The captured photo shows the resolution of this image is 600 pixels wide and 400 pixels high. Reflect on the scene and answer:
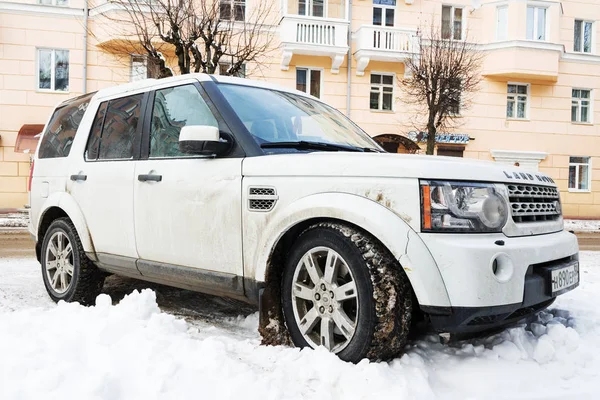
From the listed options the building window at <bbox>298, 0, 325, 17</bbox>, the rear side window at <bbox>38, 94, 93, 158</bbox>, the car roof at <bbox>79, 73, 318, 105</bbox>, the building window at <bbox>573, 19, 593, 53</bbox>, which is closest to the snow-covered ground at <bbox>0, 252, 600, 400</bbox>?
the car roof at <bbox>79, 73, 318, 105</bbox>

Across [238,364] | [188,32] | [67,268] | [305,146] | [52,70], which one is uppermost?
[188,32]

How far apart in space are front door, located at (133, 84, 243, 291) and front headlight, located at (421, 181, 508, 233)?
3.86 ft

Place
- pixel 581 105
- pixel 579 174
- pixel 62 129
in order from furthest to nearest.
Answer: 1. pixel 581 105
2. pixel 579 174
3. pixel 62 129

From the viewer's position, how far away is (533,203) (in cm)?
291

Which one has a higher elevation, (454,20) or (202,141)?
(454,20)

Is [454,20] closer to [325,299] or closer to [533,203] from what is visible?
[533,203]

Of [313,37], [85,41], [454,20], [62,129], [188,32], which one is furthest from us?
[454,20]

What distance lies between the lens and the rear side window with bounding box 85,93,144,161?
158 inches

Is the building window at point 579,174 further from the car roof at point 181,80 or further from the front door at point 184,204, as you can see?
the front door at point 184,204

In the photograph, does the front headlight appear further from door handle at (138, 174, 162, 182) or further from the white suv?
door handle at (138, 174, 162, 182)

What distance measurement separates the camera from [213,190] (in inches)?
130

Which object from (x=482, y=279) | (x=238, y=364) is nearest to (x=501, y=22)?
(x=482, y=279)

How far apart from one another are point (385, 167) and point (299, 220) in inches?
22.1

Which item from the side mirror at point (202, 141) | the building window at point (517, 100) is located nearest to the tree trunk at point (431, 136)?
the building window at point (517, 100)
